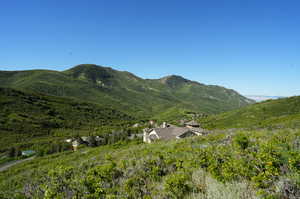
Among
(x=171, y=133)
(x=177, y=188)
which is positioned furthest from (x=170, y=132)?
(x=177, y=188)

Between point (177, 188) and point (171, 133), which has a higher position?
point (177, 188)

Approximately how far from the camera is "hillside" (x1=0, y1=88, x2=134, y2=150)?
301ft

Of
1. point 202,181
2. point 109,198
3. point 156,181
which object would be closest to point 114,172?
point 156,181

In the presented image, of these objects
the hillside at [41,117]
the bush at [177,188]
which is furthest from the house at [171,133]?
the hillside at [41,117]

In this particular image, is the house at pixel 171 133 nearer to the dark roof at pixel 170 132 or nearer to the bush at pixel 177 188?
the dark roof at pixel 170 132

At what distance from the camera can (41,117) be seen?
117 meters

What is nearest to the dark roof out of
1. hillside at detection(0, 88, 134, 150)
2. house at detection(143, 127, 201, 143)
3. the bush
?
house at detection(143, 127, 201, 143)

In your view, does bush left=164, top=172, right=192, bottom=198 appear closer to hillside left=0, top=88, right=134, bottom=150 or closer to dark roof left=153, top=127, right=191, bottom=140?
dark roof left=153, top=127, right=191, bottom=140

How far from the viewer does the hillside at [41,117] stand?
9163cm

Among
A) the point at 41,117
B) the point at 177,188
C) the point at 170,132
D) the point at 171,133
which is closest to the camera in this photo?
the point at 177,188

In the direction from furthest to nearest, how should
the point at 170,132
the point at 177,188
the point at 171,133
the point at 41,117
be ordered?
the point at 41,117 < the point at 170,132 < the point at 171,133 < the point at 177,188

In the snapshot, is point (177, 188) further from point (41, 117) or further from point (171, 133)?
point (41, 117)

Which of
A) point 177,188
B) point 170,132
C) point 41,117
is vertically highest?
point 177,188

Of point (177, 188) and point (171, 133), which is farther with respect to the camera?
point (171, 133)
